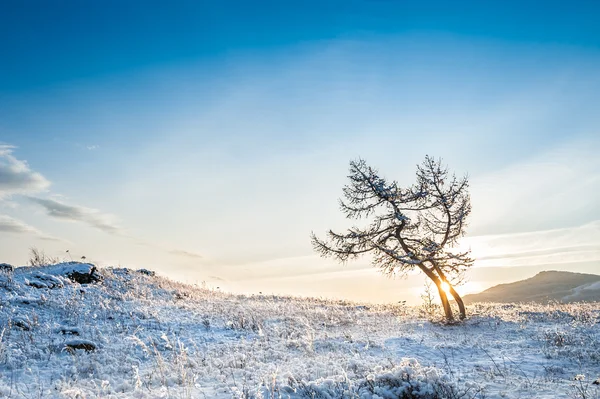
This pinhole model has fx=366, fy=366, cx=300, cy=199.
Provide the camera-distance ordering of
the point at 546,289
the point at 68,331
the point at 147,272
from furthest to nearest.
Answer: the point at 546,289 < the point at 147,272 < the point at 68,331

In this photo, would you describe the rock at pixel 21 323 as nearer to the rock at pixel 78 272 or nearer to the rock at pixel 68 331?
the rock at pixel 68 331

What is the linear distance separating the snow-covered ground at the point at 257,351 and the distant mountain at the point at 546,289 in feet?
123

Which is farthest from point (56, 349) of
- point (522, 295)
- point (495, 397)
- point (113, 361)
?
point (522, 295)

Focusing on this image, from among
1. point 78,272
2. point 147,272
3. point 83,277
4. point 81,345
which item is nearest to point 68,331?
point 81,345

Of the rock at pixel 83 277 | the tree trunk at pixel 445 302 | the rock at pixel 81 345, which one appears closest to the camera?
the rock at pixel 81 345

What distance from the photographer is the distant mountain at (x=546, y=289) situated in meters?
48.0

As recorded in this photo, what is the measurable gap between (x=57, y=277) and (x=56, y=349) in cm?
860

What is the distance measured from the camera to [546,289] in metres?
57.2

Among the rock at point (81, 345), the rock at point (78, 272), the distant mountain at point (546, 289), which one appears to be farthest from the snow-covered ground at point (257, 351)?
the distant mountain at point (546, 289)

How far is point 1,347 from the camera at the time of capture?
26.4 ft

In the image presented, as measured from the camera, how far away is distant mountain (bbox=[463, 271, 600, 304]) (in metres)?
48.0

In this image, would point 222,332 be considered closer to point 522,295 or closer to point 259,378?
point 259,378

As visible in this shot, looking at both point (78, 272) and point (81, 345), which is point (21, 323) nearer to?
point (81, 345)

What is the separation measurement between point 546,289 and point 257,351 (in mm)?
62592
